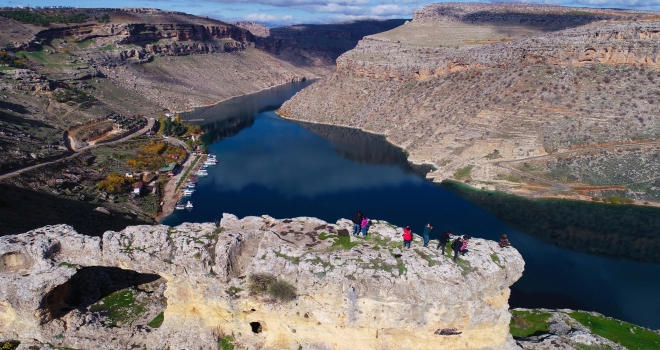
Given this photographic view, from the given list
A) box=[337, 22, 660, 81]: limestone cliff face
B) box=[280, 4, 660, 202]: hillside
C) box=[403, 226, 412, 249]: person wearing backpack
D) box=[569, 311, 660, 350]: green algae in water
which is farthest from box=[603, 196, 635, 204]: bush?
box=[403, 226, 412, 249]: person wearing backpack

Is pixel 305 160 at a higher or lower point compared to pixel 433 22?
lower

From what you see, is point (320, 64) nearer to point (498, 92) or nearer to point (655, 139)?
point (498, 92)

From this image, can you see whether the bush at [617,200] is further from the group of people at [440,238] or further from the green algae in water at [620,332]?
the group of people at [440,238]

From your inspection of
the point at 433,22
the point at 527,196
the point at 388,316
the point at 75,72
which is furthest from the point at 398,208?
the point at 433,22

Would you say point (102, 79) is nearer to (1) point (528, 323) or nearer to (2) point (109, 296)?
(2) point (109, 296)

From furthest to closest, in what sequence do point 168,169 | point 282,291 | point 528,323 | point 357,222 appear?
point 168,169
point 528,323
point 357,222
point 282,291

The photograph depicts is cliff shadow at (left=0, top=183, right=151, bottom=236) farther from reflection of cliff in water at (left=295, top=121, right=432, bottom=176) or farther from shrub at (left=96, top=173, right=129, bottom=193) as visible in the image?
reflection of cliff in water at (left=295, top=121, right=432, bottom=176)

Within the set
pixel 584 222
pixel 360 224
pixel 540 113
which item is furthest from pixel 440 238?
pixel 540 113
